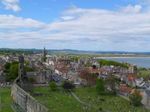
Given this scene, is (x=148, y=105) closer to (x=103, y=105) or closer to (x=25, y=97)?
(x=103, y=105)

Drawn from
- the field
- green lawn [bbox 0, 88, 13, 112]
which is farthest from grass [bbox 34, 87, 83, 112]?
green lawn [bbox 0, 88, 13, 112]

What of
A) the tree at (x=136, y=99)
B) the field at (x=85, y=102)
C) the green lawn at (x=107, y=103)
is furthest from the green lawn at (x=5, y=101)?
the tree at (x=136, y=99)

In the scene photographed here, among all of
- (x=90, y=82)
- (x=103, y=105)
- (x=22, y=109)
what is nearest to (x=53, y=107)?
(x=22, y=109)

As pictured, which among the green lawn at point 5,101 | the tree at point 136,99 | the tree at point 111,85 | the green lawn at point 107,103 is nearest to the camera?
the green lawn at point 5,101

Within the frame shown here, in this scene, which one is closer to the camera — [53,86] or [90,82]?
[53,86]

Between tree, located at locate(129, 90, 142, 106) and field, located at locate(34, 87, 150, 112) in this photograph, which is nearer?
field, located at locate(34, 87, 150, 112)

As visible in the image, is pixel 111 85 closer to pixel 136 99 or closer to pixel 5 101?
pixel 136 99

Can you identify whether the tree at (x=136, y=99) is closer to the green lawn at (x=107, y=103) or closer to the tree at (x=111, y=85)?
the green lawn at (x=107, y=103)

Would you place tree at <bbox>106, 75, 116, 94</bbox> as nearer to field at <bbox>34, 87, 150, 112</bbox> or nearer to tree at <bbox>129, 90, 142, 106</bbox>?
field at <bbox>34, 87, 150, 112</bbox>
